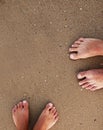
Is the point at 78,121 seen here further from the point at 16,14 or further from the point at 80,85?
the point at 16,14

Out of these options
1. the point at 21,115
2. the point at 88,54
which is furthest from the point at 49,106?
the point at 88,54

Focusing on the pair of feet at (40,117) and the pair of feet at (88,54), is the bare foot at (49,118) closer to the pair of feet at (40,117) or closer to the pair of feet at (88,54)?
the pair of feet at (40,117)

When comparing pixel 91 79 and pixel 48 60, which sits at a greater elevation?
pixel 48 60

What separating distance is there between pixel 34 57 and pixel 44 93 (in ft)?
0.77

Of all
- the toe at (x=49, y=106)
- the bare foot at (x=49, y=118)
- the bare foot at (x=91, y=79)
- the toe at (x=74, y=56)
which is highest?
the toe at (x=74, y=56)

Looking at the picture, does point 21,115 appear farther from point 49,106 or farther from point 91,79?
point 91,79

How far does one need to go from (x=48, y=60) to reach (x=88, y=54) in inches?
10.2

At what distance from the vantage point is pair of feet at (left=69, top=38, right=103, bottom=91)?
6.98 ft

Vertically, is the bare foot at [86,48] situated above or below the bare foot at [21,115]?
above

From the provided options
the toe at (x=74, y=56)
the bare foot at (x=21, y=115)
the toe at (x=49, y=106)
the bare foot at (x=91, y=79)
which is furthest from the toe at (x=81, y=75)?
the bare foot at (x=21, y=115)

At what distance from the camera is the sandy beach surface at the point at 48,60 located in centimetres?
219

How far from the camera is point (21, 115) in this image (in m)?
2.21

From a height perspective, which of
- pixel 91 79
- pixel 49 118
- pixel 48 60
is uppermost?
pixel 48 60

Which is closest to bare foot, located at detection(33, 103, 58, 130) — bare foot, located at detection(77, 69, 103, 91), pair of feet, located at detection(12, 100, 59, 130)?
pair of feet, located at detection(12, 100, 59, 130)
